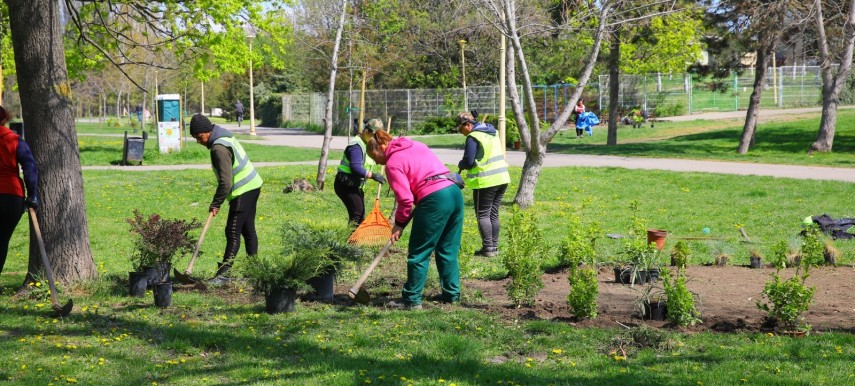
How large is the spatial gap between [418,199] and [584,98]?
1369 inches

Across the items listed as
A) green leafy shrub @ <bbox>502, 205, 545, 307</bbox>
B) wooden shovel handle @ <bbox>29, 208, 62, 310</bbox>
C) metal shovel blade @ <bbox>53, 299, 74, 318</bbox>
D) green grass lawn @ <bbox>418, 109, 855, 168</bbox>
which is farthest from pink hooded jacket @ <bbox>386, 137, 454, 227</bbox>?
green grass lawn @ <bbox>418, 109, 855, 168</bbox>

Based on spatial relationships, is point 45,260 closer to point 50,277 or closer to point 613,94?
point 50,277

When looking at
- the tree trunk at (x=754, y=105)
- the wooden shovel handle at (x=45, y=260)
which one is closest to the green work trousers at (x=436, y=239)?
the wooden shovel handle at (x=45, y=260)

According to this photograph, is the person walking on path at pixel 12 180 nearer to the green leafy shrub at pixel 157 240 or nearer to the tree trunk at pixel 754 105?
the green leafy shrub at pixel 157 240

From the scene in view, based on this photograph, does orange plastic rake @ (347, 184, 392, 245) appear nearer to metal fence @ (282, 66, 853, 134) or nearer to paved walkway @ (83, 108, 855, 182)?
paved walkway @ (83, 108, 855, 182)

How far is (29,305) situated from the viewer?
730 centimetres

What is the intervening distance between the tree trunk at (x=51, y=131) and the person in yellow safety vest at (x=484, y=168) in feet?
12.8

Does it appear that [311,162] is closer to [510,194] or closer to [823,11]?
[510,194]

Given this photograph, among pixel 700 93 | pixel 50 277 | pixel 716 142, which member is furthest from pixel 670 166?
pixel 700 93

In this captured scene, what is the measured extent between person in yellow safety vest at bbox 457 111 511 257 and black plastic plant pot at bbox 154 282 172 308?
11.6 feet

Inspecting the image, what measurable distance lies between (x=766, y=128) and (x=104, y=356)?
1119 inches

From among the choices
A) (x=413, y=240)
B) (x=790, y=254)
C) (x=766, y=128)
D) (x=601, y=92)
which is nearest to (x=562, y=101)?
(x=601, y=92)

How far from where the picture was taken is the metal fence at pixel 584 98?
3941 centimetres

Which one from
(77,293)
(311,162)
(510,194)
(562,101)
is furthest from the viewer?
(562,101)
